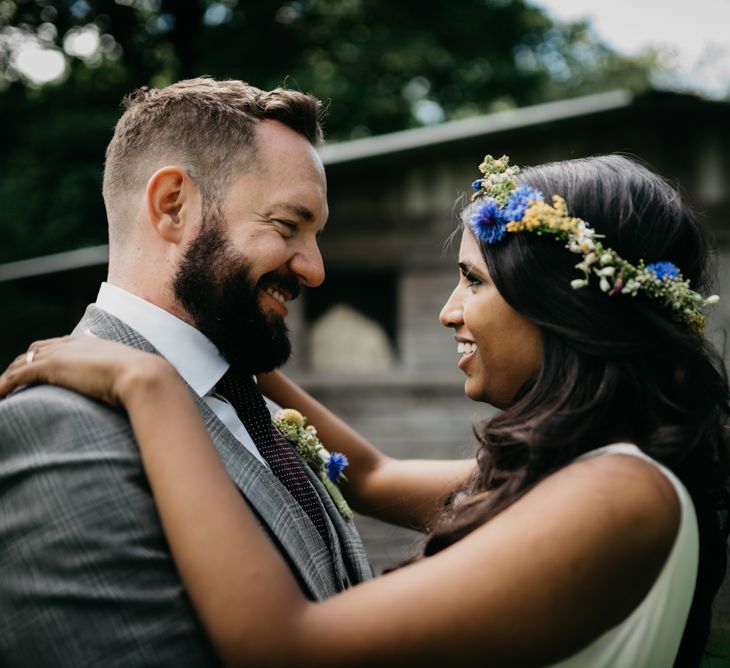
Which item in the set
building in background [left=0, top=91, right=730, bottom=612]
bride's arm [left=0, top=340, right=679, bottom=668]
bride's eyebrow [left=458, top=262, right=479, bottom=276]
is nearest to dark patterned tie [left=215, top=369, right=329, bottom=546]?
bride's arm [left=0, top=340, right=679, bottom=668]

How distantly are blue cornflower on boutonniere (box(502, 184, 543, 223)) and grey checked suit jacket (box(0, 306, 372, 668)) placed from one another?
1.28m

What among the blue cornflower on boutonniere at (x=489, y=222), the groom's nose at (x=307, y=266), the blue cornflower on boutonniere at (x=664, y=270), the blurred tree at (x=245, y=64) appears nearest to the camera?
the blue cornflower on boutonniere at (x=664, y=270)

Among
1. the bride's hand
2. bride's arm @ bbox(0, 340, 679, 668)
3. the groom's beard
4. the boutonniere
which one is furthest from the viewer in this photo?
the boutonniere

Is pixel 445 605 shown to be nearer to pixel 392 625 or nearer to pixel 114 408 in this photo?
pixel 392 625

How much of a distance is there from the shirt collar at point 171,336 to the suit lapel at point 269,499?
60 millimetres

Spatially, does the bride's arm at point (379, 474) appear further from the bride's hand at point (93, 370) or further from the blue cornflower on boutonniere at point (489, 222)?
the bride's hand at point (93, 370)

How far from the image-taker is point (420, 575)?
203cm

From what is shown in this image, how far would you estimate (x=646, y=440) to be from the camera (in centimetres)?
235

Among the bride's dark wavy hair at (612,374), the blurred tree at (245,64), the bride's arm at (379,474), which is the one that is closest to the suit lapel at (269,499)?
the bride's dark wavy hair at (612,374)

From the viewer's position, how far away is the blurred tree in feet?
64.6

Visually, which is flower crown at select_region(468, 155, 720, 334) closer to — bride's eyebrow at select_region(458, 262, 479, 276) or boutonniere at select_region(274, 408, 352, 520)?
bride's eyebrow at select_region(458, 262, 479, 276)

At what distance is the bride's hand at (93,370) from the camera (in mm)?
2125

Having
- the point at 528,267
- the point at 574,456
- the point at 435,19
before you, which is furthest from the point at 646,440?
the point at 435,19

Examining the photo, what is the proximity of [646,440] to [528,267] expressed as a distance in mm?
610
